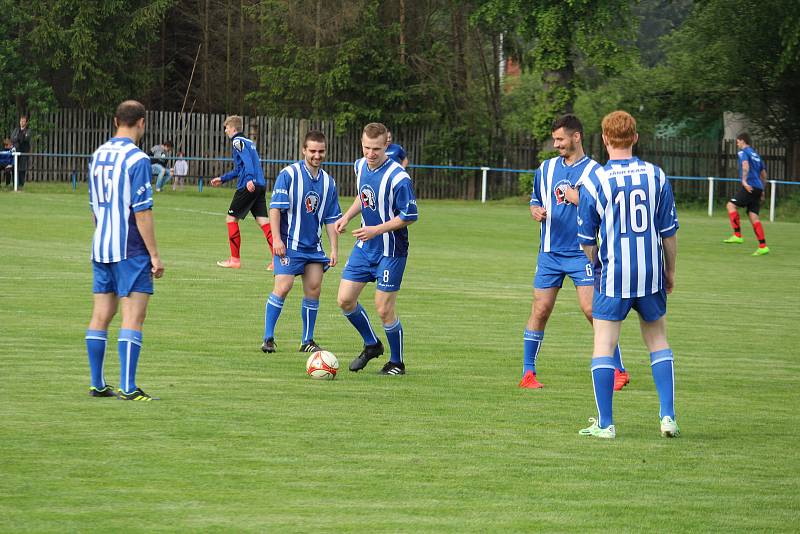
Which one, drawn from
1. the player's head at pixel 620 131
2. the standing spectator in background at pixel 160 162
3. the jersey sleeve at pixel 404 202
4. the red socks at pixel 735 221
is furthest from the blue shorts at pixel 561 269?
the standing spectator in background at pixel 160 162

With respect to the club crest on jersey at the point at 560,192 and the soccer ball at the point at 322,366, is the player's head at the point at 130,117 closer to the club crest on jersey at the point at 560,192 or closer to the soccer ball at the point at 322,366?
the soccer ball at the point at 322,366

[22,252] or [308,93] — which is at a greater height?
[308,93]

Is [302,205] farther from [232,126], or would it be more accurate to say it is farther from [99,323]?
[232,126]

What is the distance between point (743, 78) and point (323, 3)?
13511 mm

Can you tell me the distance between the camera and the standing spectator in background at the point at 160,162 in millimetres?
38062

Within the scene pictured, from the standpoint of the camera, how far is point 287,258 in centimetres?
1160

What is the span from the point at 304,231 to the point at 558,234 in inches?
105

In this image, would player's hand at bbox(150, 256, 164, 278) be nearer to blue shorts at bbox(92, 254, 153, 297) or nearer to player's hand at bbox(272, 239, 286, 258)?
blue shorts at bbox(92, 254, 153, 297)

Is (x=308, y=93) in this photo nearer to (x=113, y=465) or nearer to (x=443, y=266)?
(x=443, y=266)

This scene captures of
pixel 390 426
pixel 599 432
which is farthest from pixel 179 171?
pixel 599 432

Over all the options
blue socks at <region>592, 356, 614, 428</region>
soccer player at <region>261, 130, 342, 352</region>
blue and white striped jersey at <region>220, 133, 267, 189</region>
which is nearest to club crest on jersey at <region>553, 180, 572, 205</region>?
blue socks at <region>592, 356, 614, 428</region>

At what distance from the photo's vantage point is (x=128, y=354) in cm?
849

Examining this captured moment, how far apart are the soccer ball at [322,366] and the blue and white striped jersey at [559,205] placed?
1826mm

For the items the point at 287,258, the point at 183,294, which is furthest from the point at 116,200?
the point at 183,294
